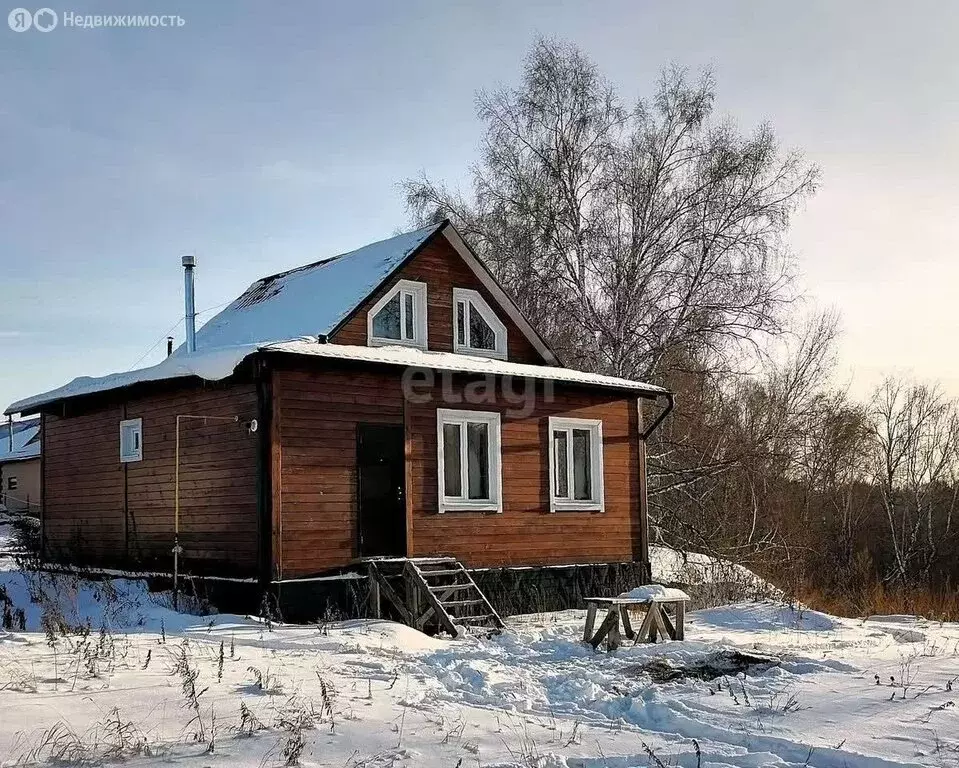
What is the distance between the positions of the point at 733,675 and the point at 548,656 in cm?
201

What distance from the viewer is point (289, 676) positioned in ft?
26.2

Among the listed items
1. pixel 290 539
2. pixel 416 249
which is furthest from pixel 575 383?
pixel 290 539

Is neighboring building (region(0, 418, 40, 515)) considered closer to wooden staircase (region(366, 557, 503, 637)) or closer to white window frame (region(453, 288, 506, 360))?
white window frame (region(453, 288, 506, 360))

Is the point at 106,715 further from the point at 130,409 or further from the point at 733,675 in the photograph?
the point at 130,409

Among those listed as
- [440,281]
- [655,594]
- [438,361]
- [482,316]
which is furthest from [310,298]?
[655,594]

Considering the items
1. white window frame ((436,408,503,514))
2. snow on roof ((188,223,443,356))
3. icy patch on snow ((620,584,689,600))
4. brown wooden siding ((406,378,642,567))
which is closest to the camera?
icy patch on snow ((620,584,689,600))

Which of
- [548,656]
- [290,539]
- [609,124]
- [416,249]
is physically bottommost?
[548,656]

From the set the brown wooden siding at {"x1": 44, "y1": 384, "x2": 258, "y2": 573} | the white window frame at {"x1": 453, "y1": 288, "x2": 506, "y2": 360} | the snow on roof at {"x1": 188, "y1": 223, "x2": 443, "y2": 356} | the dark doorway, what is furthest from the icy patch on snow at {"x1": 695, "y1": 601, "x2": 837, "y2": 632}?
the snow on roof at {"x1": 188, "y1": 223, "x2": 443, "y2": 356}

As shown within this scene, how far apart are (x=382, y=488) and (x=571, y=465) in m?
3.68

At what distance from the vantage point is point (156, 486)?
557 inches

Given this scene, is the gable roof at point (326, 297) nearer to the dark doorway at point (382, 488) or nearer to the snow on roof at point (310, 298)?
the snow on roof at point (310, 298)

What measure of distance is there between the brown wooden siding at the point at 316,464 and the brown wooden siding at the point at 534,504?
93 centimetres

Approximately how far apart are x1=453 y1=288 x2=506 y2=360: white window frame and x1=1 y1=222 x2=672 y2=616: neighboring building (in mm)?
27

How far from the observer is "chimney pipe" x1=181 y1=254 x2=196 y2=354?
654 inches
